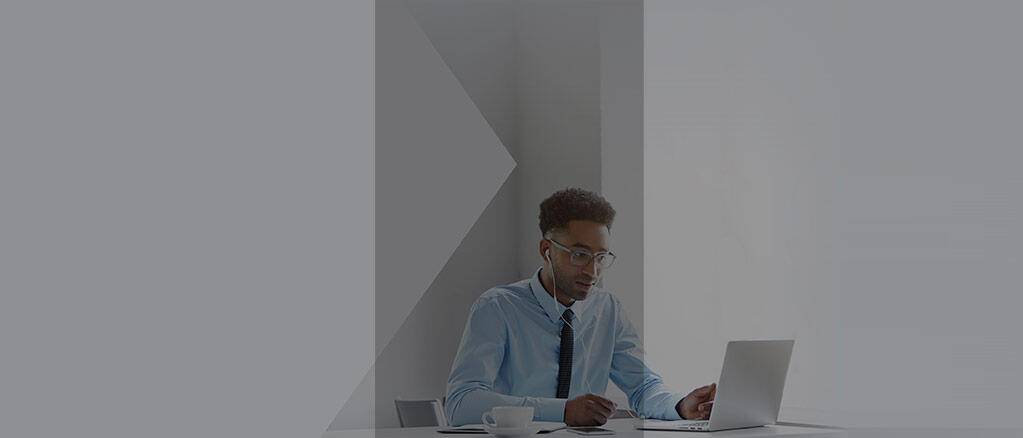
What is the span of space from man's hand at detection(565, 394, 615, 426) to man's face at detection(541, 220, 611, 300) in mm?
577

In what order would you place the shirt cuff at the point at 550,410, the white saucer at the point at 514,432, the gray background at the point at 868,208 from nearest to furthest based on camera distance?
the white saucer at the point at 514,432, the shirt cuff at the point at 550,410, the gray background at the point at 868,208

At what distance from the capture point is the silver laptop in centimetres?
265

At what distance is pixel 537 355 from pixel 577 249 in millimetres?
326

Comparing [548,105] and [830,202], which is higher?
[548,105]

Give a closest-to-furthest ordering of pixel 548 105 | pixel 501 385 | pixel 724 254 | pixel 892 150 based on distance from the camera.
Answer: pixel 501 385 < pixel 892 150 < pixel 724 254 < pixel 548 105

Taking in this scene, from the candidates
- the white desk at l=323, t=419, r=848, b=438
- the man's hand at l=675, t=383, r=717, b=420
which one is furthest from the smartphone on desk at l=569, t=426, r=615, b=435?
the man's hand at l=675, t=383, r=717, b=420

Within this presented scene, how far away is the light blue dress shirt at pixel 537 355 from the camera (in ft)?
9.78

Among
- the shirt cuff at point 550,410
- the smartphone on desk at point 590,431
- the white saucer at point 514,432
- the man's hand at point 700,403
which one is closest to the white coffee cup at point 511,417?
the white saucer at point 514,432

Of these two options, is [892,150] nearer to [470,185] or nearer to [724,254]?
[724,254]

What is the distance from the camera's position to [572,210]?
3.33 meters

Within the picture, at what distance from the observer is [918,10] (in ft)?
13.6
